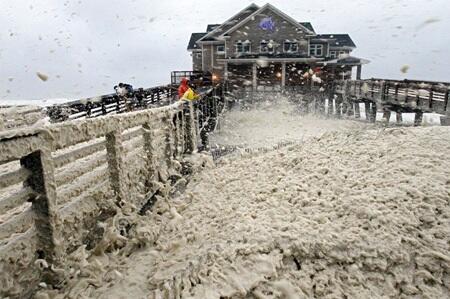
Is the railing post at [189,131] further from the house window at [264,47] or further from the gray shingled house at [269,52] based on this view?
the house window at [264,47]

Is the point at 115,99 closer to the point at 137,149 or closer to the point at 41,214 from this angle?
the point at 137,149

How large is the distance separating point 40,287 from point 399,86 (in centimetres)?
2194

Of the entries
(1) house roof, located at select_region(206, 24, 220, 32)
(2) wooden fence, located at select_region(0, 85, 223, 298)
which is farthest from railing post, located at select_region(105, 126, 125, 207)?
(1) house roof, located at select_region(206, 24, 220, 32)

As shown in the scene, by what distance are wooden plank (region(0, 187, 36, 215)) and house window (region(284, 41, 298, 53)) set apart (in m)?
35.6

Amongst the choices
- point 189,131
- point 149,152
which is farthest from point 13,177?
point 189,131

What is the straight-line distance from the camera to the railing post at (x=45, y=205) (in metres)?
2.38

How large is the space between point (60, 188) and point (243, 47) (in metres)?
34.2

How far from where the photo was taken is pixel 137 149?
4.52 m

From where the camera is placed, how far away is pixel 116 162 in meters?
3.65

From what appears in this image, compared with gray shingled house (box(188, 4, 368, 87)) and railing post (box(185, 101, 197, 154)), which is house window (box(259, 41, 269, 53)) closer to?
gray shingled house (box(188, 4, 368, 87))

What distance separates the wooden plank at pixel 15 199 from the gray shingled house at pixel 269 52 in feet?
103

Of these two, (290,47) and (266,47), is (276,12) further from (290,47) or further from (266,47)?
(290,47)

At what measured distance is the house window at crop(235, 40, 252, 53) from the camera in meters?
35.1

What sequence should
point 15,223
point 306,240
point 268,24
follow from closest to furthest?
point 15,223, point 306,240, point 268,24
